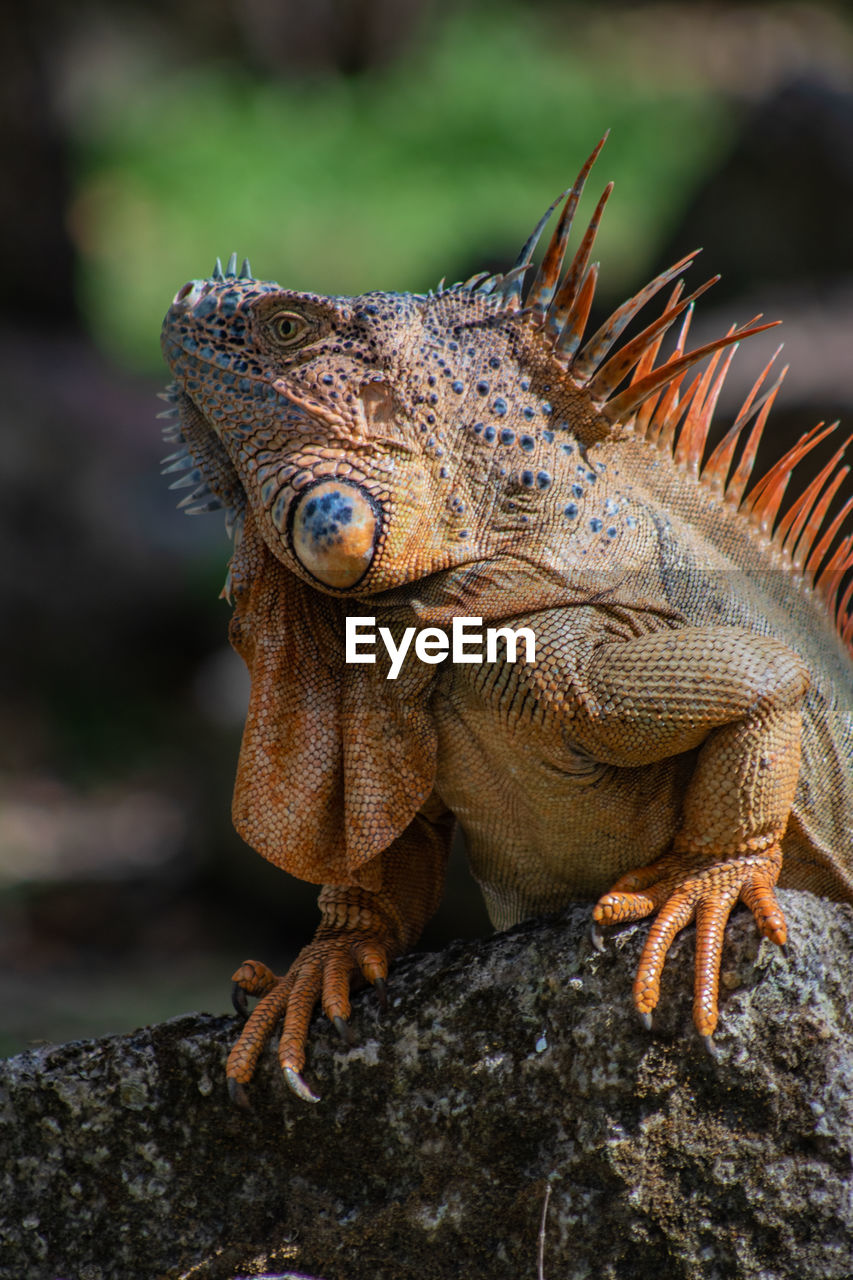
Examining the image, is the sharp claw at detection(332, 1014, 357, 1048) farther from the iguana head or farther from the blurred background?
the blurred background

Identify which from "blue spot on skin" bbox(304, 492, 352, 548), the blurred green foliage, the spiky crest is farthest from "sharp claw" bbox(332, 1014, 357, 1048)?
the blurred green foliage

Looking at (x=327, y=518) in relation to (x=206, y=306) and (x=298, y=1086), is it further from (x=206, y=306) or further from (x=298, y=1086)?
(x=298, y=1086)

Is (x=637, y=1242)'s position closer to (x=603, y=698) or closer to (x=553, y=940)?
(x=553, y=940)

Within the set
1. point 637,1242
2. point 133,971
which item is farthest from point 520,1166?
point 133,971

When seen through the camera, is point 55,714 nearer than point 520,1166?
No

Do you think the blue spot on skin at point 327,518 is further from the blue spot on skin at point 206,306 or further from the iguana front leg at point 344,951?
the iguana front leg at point 344,951

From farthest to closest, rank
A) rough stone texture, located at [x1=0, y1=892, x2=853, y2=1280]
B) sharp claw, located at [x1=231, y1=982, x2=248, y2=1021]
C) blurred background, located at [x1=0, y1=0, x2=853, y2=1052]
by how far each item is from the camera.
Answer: blurred background, located at [x1=0, y1=0, x2=853, y2=1052]
sharp claw, located at [x1=231, y1=982, x2=248, y2=1021]
rough stone texture, located at [x1=0, y1=892, x2=853, y2=1280]

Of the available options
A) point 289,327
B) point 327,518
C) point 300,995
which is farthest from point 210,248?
point 300,995
